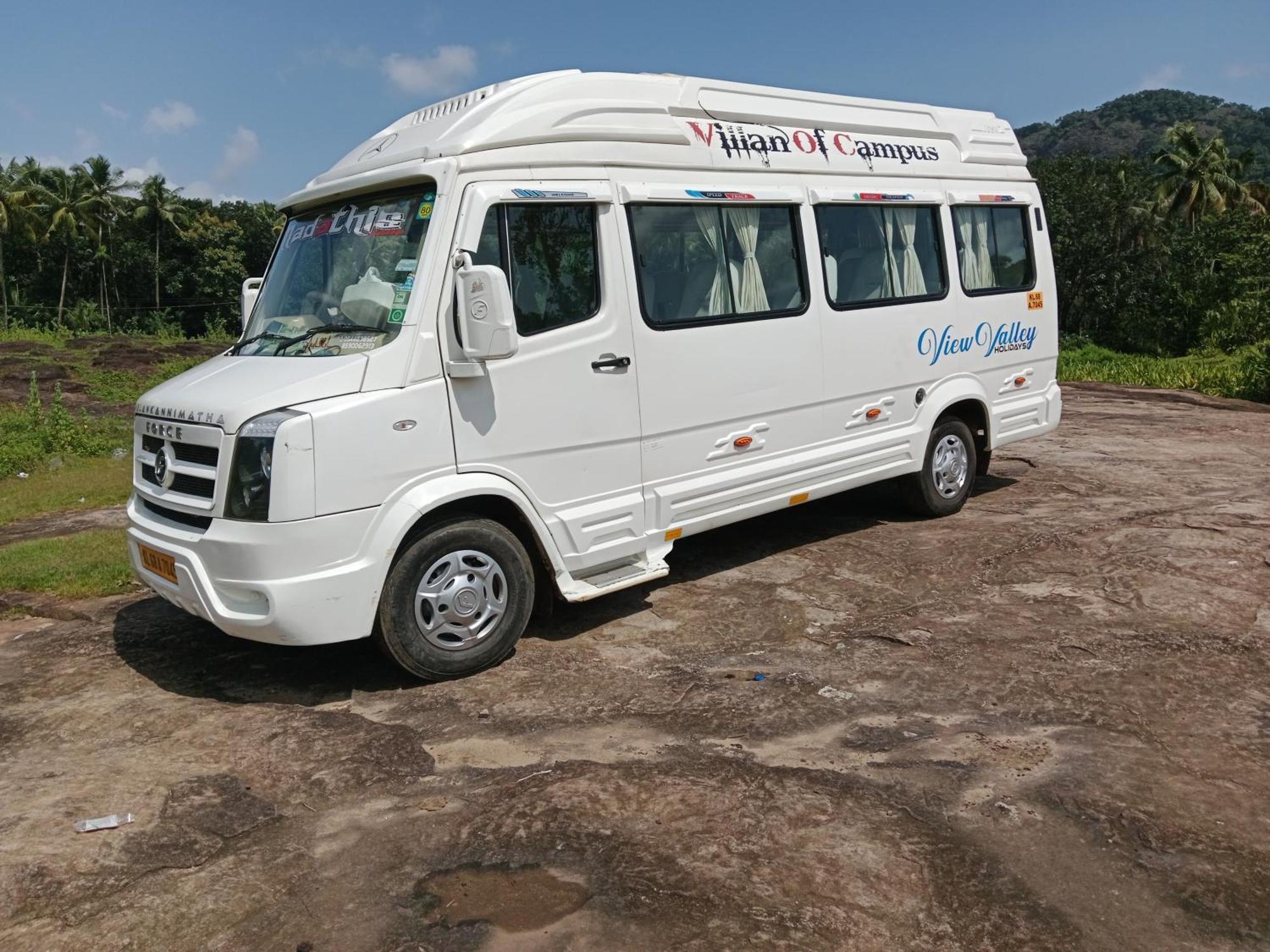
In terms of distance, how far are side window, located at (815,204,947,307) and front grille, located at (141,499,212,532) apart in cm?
420

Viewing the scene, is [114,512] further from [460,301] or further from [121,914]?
[121,914]

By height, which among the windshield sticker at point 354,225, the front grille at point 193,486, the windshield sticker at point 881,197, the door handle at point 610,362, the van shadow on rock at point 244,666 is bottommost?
the van shadow on rock at point 244,666

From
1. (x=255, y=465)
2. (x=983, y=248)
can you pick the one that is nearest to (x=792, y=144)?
(x=983, y=248)

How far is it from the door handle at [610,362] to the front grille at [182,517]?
6.93 feet

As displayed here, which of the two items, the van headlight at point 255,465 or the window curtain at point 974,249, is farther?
the window curtain at point 974,249

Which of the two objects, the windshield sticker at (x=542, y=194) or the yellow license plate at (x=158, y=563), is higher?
the windshield sticker at (x=542, y=194)

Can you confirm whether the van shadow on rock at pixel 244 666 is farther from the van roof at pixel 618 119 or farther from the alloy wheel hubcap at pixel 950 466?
the alloy wheel hubcap at pixel 950 466

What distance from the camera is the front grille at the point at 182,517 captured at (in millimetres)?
4961

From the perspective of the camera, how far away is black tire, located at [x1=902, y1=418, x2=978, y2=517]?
804 cm

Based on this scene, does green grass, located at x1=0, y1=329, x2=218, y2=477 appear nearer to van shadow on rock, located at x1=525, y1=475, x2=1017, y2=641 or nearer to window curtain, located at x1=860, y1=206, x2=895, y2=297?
van shadow on rock, located at x1=525, y1=475, x2=1017, y2=641

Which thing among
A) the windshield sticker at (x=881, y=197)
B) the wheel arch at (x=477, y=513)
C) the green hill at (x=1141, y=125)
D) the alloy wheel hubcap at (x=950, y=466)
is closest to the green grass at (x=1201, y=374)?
the alloy wheel hubcap at (x=950, y=466)

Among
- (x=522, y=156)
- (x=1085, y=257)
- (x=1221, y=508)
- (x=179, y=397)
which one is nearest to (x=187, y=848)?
(x=179, y=397)

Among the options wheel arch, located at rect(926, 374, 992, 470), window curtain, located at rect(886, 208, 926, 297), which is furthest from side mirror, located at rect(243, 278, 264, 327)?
wheel arch, located at rect(926, 374, 992, 470)

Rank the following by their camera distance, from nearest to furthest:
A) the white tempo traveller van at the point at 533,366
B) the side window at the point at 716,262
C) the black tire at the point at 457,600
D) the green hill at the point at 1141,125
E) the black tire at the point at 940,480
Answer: the white tempo traveller van at the point at 533,366 → the black tire at the point at 457,600 → the side window at the point at 716,262 → the black tire at the point at 940,480 → the green hill at the point at 1141,125
